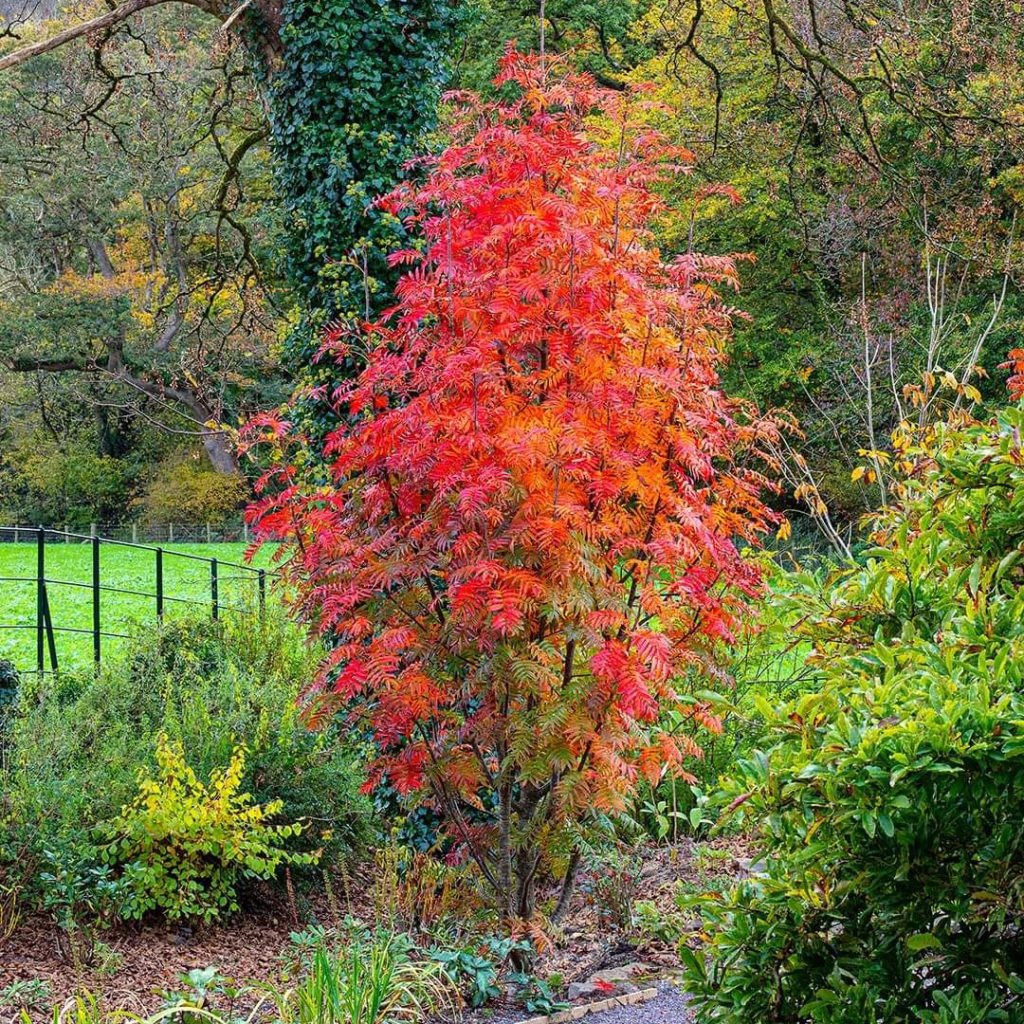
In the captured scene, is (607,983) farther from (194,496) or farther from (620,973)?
(194,496)

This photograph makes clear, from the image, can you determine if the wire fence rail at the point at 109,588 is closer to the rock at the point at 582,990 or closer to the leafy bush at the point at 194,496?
the leafy bush at the point at 194,496

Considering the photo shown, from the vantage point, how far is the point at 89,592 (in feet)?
80.0

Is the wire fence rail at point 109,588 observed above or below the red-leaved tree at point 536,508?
below

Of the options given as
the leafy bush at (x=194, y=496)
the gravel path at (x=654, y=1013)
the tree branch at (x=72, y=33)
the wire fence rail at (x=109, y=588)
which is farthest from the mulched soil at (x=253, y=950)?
the leafy bush at (x=194, y=496)

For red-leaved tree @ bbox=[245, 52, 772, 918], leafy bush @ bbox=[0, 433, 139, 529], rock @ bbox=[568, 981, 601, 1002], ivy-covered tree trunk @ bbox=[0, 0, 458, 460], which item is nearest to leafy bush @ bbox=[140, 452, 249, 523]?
leafy bush @ bbox=[0, 433, 139, 529]

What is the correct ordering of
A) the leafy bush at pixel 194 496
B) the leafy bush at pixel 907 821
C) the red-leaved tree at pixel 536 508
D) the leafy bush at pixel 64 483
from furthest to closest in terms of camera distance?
the leafy bush at pixel 64 483 < the leafy bush at pixel 194 496 < the red-leaved tree at pixel 536 508 < the leafy bush at pixel 907 821

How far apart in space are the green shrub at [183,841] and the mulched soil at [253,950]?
14 cm

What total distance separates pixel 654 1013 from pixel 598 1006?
0.68ft

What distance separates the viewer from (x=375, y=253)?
6789 millimetres

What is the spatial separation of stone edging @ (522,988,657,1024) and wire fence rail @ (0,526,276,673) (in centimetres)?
247

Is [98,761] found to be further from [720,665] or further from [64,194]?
[64,194]

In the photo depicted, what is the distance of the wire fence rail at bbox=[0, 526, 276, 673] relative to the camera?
356 inches

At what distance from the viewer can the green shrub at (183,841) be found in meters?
5.09

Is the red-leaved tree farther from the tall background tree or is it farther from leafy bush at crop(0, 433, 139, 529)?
leafy bush at crop(0, 433, 139, 529)
